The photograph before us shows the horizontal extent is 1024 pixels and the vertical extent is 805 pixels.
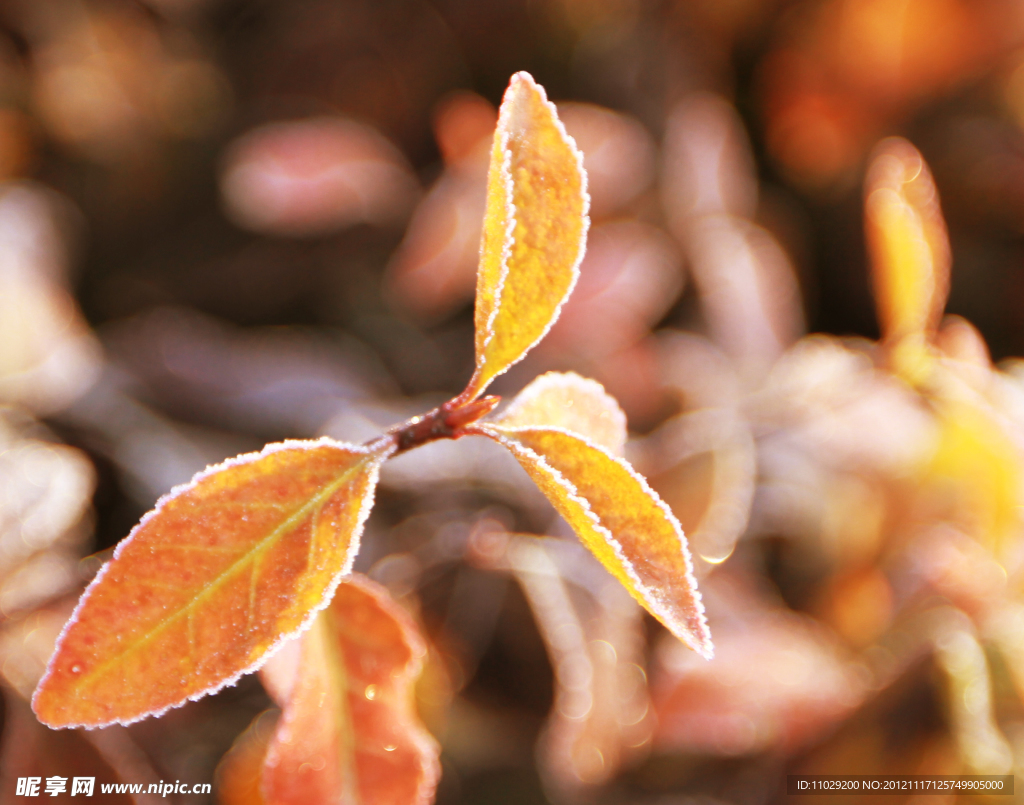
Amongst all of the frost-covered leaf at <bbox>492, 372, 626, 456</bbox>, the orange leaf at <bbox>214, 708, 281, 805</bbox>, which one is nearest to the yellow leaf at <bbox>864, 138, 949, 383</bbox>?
the frost-covered leaf at <bbox>492, 372, 626, 456</bbox>

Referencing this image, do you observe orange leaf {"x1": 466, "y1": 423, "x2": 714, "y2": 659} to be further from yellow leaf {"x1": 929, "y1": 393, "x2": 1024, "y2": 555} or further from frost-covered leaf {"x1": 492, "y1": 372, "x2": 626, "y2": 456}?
yellow leaf {"x1": 929, "y1": 393, "x2": 1024, "y2": 555}

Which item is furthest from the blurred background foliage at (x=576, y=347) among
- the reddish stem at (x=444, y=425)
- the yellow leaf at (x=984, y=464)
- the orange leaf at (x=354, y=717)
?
the reddish stem at (x=444, y=425)

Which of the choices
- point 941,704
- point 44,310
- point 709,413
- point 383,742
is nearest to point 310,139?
point 44,310

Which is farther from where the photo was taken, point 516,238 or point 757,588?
point 757,588

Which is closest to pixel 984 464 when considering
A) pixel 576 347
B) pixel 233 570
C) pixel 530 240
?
pixel 576 347

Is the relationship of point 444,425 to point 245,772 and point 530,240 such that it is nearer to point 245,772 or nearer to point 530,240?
point 530,240

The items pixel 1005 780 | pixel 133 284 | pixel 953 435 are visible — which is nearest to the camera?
pixel 1005 780

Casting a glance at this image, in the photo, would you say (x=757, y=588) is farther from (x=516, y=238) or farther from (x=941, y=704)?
(x=516, y=238)
